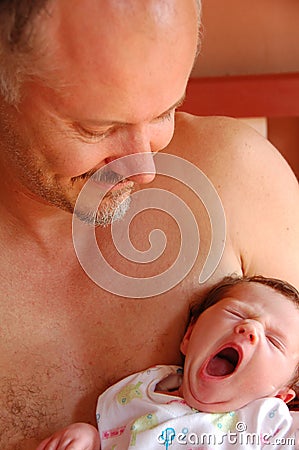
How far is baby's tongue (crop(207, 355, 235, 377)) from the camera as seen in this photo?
1.20m

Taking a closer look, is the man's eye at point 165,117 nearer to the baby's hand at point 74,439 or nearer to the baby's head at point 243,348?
the baby's head at point 243,348

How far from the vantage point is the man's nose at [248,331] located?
1155 millimetres

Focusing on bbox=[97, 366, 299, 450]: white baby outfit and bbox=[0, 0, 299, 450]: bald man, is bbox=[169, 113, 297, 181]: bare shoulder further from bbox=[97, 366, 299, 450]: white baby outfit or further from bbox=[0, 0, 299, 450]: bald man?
bbox=[97, 366, 299, 450]: white baby outfit

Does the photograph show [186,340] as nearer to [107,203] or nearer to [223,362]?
[223,362]

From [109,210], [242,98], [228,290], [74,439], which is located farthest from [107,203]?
[242,98]

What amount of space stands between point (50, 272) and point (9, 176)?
160 mm

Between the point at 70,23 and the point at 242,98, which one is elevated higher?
the point at 70,23

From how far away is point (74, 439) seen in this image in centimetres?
114

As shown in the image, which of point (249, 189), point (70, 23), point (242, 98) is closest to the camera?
point (70, 23)

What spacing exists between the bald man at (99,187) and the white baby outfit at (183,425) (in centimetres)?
7

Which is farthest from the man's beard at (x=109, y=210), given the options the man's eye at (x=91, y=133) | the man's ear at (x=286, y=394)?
the man's ear at (x=286, y=394)

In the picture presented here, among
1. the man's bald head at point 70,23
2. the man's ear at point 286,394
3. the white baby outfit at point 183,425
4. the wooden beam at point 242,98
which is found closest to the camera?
the man's bald head at point 70,23

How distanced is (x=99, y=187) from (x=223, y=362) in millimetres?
304

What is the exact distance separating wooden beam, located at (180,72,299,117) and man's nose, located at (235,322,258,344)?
79 cm
